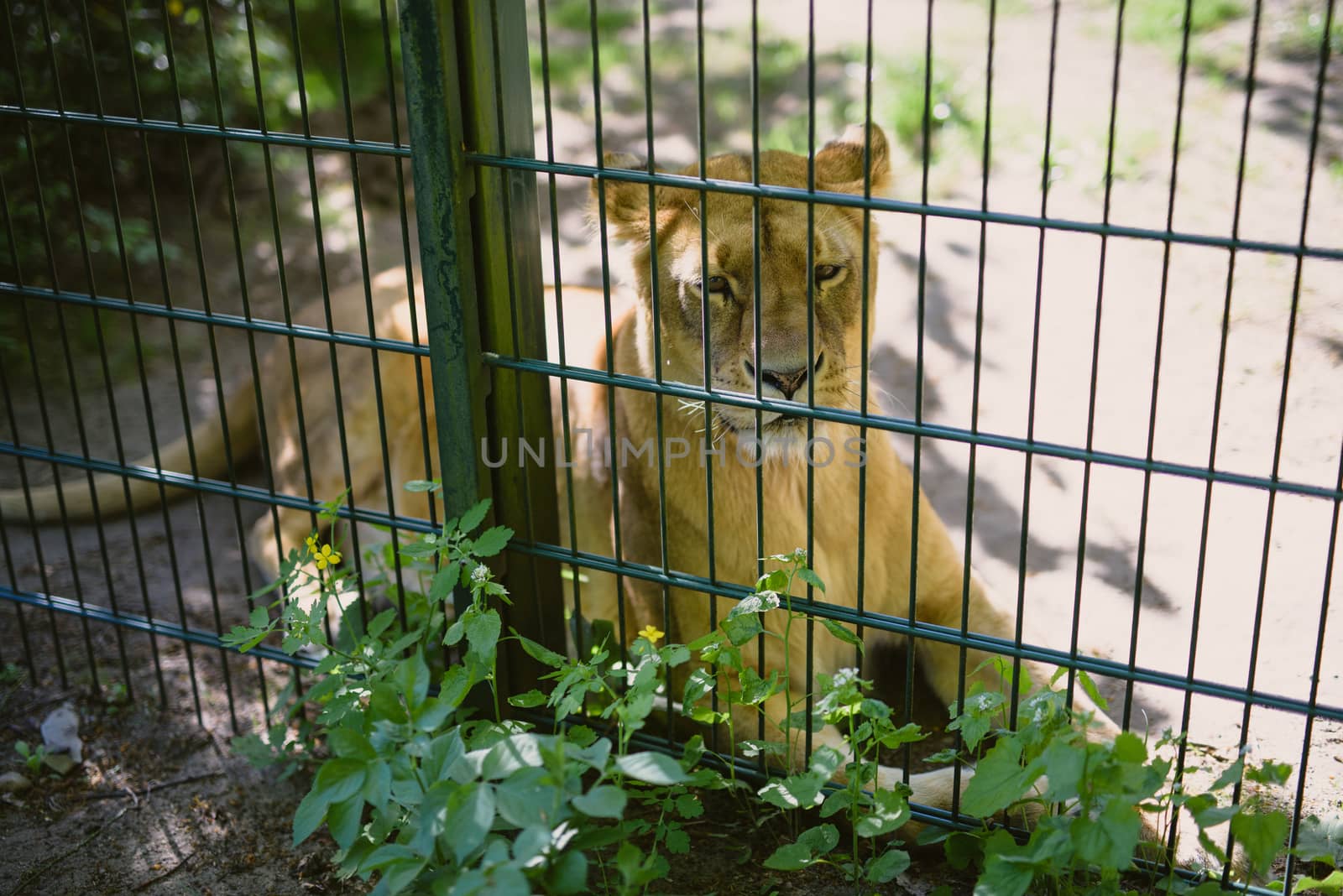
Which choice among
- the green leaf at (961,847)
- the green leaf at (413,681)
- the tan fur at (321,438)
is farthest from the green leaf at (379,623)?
the tan fur at (321,438)

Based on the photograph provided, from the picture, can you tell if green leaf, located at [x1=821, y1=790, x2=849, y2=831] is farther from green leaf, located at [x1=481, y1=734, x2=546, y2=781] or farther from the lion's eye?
the lion's eye

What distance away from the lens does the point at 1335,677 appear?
332 cm

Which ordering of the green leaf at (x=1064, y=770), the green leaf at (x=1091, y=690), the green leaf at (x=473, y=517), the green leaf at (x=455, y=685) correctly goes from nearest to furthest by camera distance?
1. the green leaf at (x=1064, y=770)
2. the green leaf at (x=1091, y=690)
3. the green leaf at (x=455, y=685)
4. the green leaf at (x=473, y=517)

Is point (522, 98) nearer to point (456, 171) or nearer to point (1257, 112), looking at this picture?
point (456, 171)

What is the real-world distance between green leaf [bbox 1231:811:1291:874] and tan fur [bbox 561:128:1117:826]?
0.80 meters

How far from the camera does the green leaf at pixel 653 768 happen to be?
2.24m

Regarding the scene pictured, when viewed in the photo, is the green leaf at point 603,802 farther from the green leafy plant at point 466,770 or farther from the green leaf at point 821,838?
the green leaf at point 821,838

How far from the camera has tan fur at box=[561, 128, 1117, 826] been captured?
3148 millimetres

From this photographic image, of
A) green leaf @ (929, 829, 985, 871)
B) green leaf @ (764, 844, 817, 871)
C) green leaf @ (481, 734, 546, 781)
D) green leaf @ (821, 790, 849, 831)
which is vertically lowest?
green leaf @ (929, 829, 985, 871)

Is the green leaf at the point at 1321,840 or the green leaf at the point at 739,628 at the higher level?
the green leaf at the point at 739,628

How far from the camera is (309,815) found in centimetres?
247

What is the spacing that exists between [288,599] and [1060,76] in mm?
5003

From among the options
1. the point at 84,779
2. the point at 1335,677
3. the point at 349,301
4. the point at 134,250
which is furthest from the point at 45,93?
the point at 1335,677

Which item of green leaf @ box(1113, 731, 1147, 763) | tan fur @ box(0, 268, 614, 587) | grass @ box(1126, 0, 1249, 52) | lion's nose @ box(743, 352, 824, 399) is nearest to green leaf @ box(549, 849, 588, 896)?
green leaf @ box(1113, 731, 1147, 763)
